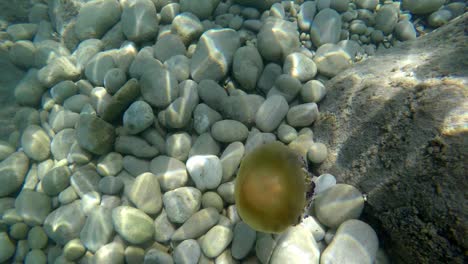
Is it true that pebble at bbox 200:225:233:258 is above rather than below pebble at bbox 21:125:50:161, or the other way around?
below

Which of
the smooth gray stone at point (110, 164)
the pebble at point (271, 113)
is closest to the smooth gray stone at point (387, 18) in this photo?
the pebble at point (271, 113)

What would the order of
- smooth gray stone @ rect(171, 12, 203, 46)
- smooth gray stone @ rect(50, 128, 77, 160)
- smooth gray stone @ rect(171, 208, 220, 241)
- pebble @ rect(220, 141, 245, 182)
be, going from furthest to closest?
smooth gray stone @ rect(171, 12, 203, 46), smooth gray stone @ rect(50, 128, 77, 160), pebble @ rect(220, 141, 245, 182), smooth gray stone @ rect(171, 208, 220, 241)

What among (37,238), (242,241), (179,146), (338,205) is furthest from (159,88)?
(338,205)

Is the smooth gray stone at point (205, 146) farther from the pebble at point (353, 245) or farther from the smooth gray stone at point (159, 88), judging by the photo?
the pebble at point (353, 245)

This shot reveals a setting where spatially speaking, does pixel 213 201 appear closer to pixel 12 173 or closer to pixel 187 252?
pixel 187 252

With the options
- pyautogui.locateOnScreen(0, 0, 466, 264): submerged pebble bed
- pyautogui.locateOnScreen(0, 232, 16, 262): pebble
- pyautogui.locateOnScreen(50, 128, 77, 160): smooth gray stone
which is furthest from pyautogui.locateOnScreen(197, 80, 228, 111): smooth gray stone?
pyautogui.locateOnScreen(0, 232, 16, 262): pebble

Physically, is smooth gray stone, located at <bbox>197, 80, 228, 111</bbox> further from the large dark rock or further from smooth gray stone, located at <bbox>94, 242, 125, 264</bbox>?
smooth gray stone, located at <bbox>94, 242, 125, 264</bbox>
